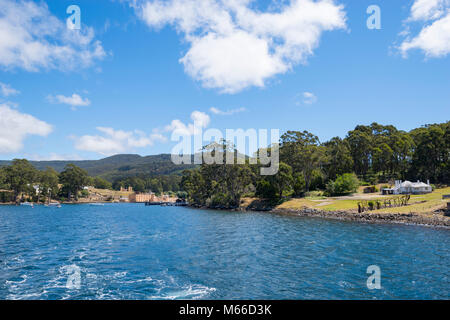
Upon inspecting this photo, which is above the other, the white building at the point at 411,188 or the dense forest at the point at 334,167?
the dense forest at the point at 334,167

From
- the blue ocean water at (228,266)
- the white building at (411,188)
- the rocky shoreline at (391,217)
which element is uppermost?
the white building at (411,188)

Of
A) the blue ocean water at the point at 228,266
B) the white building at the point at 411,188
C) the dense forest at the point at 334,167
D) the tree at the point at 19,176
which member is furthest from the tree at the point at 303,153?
the tree at the point at 19,176

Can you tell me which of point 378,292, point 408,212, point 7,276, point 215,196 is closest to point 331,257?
point 378,292

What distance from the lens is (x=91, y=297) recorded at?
16.2 metres

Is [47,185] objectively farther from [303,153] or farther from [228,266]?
[228,266]

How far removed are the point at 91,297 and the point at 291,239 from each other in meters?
23.9

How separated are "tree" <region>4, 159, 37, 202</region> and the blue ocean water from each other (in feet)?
408

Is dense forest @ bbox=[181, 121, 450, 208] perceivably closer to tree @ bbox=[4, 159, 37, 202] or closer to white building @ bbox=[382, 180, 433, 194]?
white building @ bbox=[382, 180, 433, 194]

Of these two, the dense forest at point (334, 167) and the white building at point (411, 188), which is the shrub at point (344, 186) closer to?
the dense forest at point (334, 167)

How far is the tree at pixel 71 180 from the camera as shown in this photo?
552 feet

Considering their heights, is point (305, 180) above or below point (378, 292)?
above

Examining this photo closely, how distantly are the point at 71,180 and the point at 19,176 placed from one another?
31.6 meters

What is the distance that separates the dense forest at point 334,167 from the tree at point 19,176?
296 feet
